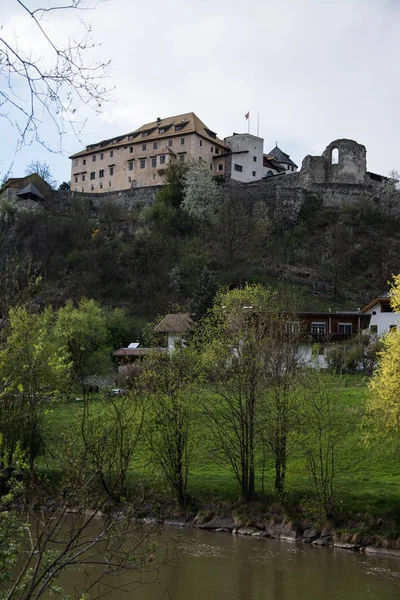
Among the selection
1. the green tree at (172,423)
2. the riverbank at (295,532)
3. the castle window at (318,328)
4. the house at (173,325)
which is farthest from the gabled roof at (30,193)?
the riverbank at (295,532)

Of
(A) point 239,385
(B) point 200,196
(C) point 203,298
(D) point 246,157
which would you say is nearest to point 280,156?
(D) point 246,157

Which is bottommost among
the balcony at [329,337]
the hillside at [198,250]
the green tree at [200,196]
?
the balcony at [329,337]

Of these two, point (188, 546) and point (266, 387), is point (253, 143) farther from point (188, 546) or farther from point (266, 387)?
point (188, 546)

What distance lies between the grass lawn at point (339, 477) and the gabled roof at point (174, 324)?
16.6 metres

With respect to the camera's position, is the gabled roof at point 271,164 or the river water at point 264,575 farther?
the gabled roof at point 271,164

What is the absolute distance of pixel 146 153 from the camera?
77250mm

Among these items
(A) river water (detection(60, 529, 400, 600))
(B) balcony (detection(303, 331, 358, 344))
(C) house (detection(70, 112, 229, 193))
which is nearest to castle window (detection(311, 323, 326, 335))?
(B) balcony (detection(303, 331, 358, 344))

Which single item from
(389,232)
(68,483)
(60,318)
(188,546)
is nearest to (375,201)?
(389,232)

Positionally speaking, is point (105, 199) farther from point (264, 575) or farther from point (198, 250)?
point (264, 575)

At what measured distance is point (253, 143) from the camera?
247 feet

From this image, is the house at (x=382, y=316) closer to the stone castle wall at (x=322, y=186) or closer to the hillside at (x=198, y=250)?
the hillside at (x=198, y=250)

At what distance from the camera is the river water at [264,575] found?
16.8m

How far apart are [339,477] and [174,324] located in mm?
22619

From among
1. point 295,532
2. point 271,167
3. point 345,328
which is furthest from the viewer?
point 271,167
